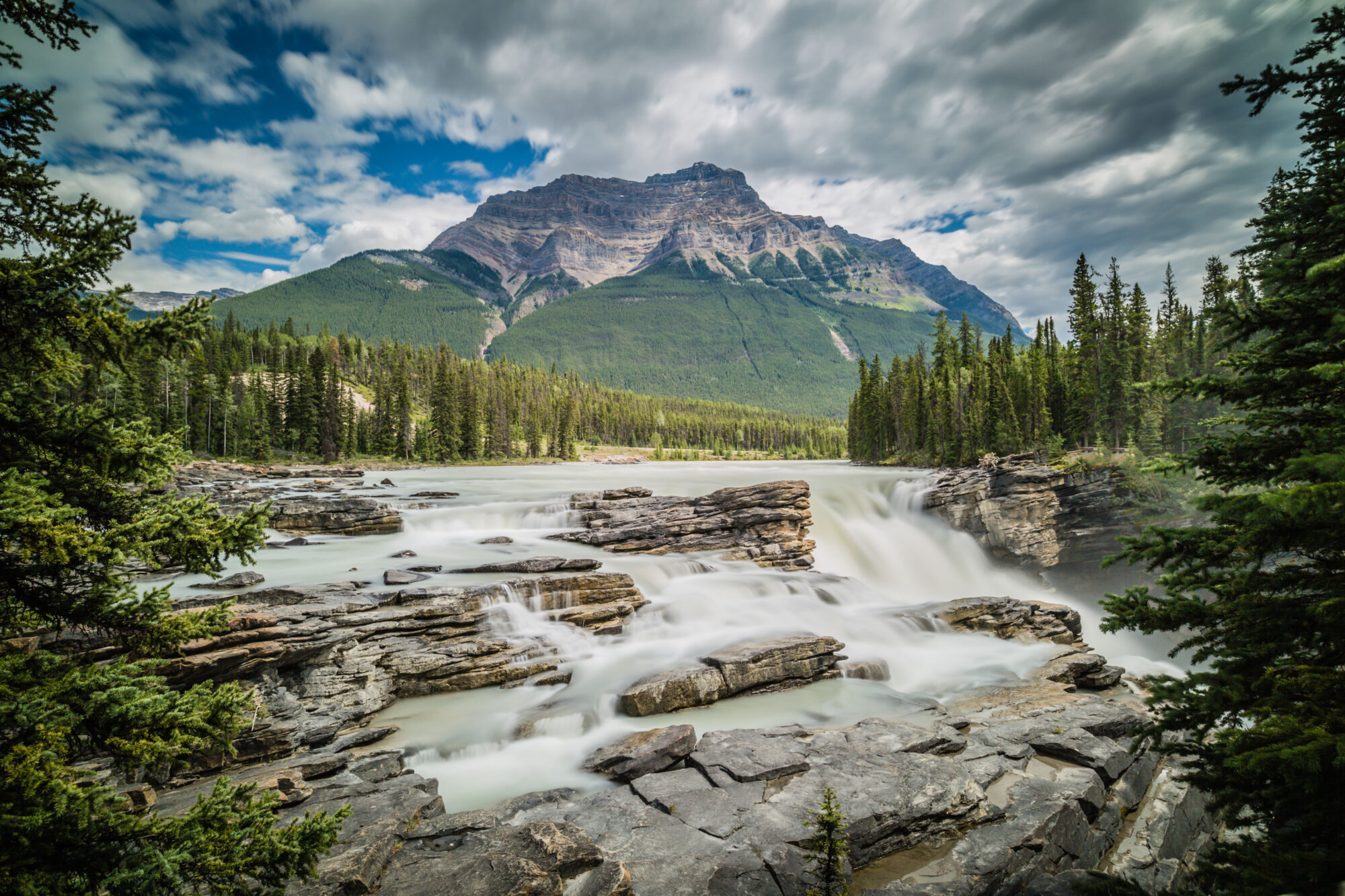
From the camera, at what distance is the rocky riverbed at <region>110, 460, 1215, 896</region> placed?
20.8ft

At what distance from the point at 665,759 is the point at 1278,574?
813 centimetres

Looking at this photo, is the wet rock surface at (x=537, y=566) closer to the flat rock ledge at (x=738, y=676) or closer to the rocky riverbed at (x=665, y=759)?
the rocky riverbed at (x=665, y=759)

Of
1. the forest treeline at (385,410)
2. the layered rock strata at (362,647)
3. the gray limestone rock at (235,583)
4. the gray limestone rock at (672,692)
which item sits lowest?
the gray limestone rock at (672,692)

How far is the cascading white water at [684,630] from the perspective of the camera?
1033 cm

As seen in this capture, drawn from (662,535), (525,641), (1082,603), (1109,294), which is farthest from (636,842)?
(1109,294)

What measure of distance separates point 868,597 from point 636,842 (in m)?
14.7

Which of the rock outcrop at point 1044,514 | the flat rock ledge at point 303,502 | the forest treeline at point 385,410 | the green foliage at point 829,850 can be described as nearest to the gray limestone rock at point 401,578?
the flat rock ledge at point 303,502

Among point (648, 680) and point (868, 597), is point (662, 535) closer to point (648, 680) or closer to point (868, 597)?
point (868, 597)

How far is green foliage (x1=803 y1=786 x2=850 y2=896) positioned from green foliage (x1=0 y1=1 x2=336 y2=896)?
12.8ft

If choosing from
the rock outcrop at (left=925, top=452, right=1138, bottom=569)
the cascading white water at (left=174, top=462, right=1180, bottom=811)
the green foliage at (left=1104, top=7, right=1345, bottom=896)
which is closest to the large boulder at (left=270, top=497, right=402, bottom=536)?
the cascading white water at (left=174, top=462, right=1180, bottom=811)

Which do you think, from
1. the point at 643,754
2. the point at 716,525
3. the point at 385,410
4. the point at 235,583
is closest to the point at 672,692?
the point at 643,754

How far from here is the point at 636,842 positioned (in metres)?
6.78

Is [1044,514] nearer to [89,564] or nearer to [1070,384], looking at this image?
[1070,384]

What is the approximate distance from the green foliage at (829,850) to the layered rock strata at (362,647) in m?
8.00
